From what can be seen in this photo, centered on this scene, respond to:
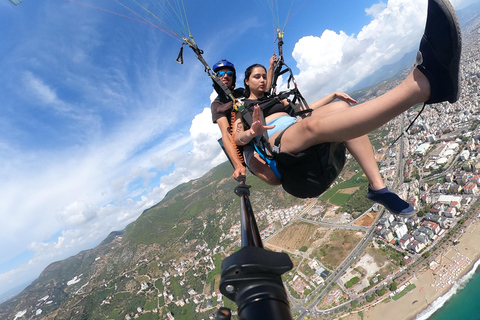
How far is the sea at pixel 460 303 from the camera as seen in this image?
1652cm

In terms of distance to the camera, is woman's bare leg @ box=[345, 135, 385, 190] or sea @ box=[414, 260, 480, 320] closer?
woman's bare leg @ box=[345, 135, 385, 190]

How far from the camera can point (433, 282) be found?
17.6 meters

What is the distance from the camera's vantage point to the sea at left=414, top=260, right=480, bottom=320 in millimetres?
16516

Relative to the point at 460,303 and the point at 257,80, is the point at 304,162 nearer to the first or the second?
the point at 257,80

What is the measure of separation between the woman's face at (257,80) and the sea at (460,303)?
23.6m

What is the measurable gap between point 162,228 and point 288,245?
6197cm

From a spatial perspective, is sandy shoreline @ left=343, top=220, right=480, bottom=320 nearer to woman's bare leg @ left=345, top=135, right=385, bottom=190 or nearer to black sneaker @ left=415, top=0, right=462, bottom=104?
woman's bare leg @ left=345, top=135, right=385, bottom=190

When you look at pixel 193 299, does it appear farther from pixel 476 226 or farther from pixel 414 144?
pixel 414 144

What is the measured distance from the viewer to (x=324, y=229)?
106 feet

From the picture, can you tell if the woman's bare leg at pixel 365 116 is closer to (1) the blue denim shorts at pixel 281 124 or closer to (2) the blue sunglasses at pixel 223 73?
(1) the blue denim shorts at pixel 281 124

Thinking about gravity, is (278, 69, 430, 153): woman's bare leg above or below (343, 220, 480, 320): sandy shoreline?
above

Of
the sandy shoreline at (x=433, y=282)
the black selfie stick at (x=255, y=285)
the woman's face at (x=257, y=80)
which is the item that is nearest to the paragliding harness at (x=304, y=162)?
the woman's face at (x=257, y=80)

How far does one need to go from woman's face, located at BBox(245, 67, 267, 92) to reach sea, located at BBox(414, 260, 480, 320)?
77.5ft

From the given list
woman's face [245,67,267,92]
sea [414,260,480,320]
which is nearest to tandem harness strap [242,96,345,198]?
woman's face [245,67,267,92]
